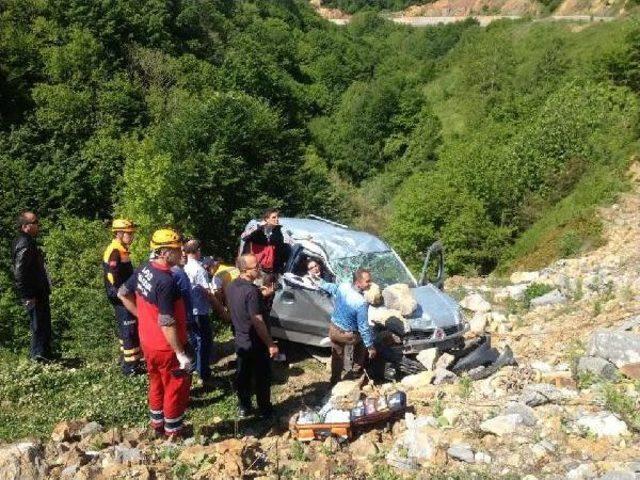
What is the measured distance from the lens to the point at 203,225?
23672mm

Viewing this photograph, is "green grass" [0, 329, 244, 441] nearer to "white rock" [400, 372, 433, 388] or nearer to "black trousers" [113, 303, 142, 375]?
"black trousers" [113, 303, 142, 375]

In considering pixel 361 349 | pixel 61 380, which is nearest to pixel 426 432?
pixel 361 349

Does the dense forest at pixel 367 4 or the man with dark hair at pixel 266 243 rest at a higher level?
the dense forest at pixel 367 4

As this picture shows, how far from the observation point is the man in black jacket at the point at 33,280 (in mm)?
7262

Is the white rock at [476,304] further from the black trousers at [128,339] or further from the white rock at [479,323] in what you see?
the black trousers at [128,339]

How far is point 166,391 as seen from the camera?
5.50 metres

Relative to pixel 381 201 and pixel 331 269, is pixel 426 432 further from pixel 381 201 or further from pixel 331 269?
pixel 381 201

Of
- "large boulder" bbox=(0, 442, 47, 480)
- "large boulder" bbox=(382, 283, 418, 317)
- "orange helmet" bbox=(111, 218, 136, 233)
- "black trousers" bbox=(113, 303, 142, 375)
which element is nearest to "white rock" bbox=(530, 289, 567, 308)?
"large boulder" bbox=(382, 283, 418, 317)

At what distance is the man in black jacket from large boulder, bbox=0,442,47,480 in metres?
2.81

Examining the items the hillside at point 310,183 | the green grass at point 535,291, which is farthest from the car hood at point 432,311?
the green grass at point 535,291

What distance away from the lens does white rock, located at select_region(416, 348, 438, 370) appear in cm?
740

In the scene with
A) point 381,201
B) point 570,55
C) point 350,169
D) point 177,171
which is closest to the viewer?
point 177,171

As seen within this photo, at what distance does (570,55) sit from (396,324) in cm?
4818

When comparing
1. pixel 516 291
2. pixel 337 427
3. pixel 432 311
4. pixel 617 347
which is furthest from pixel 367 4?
pixel 337 427
